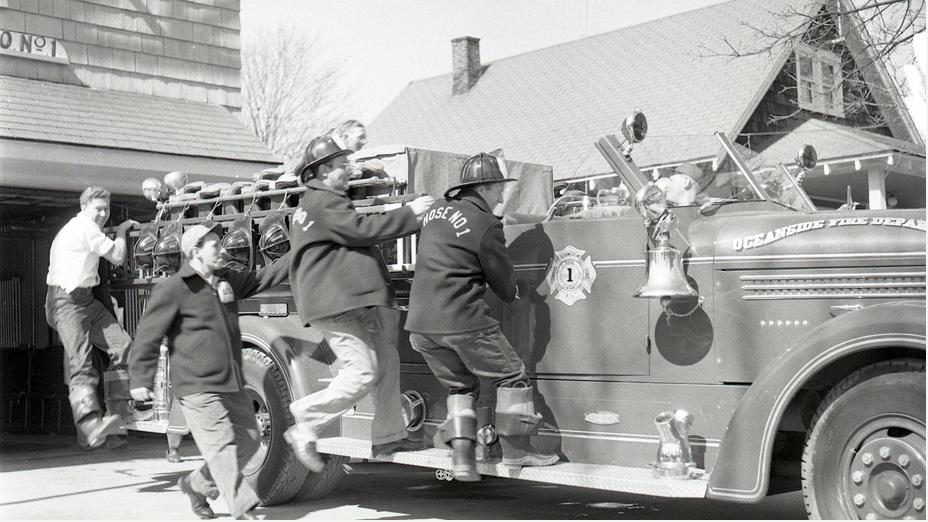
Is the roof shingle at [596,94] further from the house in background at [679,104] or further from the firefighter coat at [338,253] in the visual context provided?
the firefighter coat at [338,253]

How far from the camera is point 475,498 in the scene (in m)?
7.94

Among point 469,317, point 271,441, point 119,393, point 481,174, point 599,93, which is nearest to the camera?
point 469,317

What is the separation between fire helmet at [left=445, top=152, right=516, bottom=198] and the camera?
6.16 meters

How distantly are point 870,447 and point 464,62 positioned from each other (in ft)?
72.4

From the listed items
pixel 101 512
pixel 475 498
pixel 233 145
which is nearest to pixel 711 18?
pixel 233 145

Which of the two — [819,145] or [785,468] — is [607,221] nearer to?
[785,468]

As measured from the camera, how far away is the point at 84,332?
327 inches

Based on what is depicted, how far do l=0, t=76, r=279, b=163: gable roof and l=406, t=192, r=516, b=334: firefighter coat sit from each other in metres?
5.64

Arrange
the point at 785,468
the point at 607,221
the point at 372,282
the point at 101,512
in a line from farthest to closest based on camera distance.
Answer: the point at 101,512 → the point at 372,282 → the point at 607,221 → the point at 785,468

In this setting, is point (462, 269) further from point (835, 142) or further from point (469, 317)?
point (835, 142)

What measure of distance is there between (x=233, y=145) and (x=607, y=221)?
23.5 ft

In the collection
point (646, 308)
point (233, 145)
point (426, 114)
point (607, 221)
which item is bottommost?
point (646, 308)

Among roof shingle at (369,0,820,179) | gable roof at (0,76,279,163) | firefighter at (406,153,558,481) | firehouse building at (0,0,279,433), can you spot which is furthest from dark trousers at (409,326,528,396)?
Result: roof shingle at (369,0,820,179)

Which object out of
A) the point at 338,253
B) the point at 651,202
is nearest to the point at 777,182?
the point at 651,202
